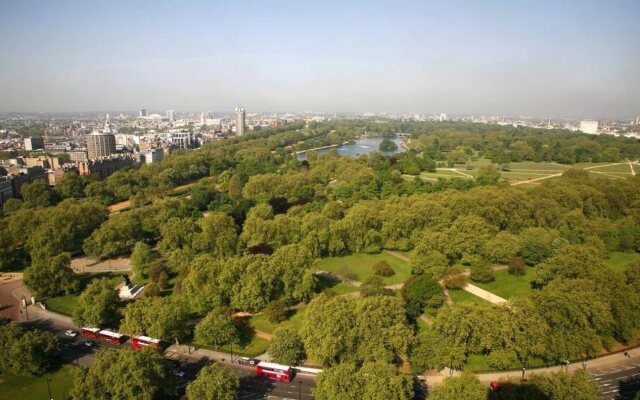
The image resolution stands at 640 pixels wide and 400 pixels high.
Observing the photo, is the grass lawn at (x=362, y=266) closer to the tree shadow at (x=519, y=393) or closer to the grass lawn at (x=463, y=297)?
the grass lawn at (x=463, y=297)

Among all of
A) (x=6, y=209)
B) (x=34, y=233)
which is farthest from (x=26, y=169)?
(x=34, y=233)

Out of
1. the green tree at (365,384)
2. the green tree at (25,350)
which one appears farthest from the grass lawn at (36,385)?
the green tree at (365,384)

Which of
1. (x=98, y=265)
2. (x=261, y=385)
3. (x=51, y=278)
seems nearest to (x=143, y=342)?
(x=261, y=385)

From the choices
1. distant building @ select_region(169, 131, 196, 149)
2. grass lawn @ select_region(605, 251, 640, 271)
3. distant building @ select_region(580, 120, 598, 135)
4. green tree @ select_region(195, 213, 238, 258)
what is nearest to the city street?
green tree @ select_region(195, 213, 238, 258)

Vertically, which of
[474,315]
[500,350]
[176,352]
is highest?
[474,315]

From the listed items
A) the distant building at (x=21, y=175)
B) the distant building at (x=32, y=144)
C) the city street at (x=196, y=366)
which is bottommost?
the city street at (x=196, y=366)

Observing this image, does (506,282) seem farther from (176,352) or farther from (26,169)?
(26,169)
